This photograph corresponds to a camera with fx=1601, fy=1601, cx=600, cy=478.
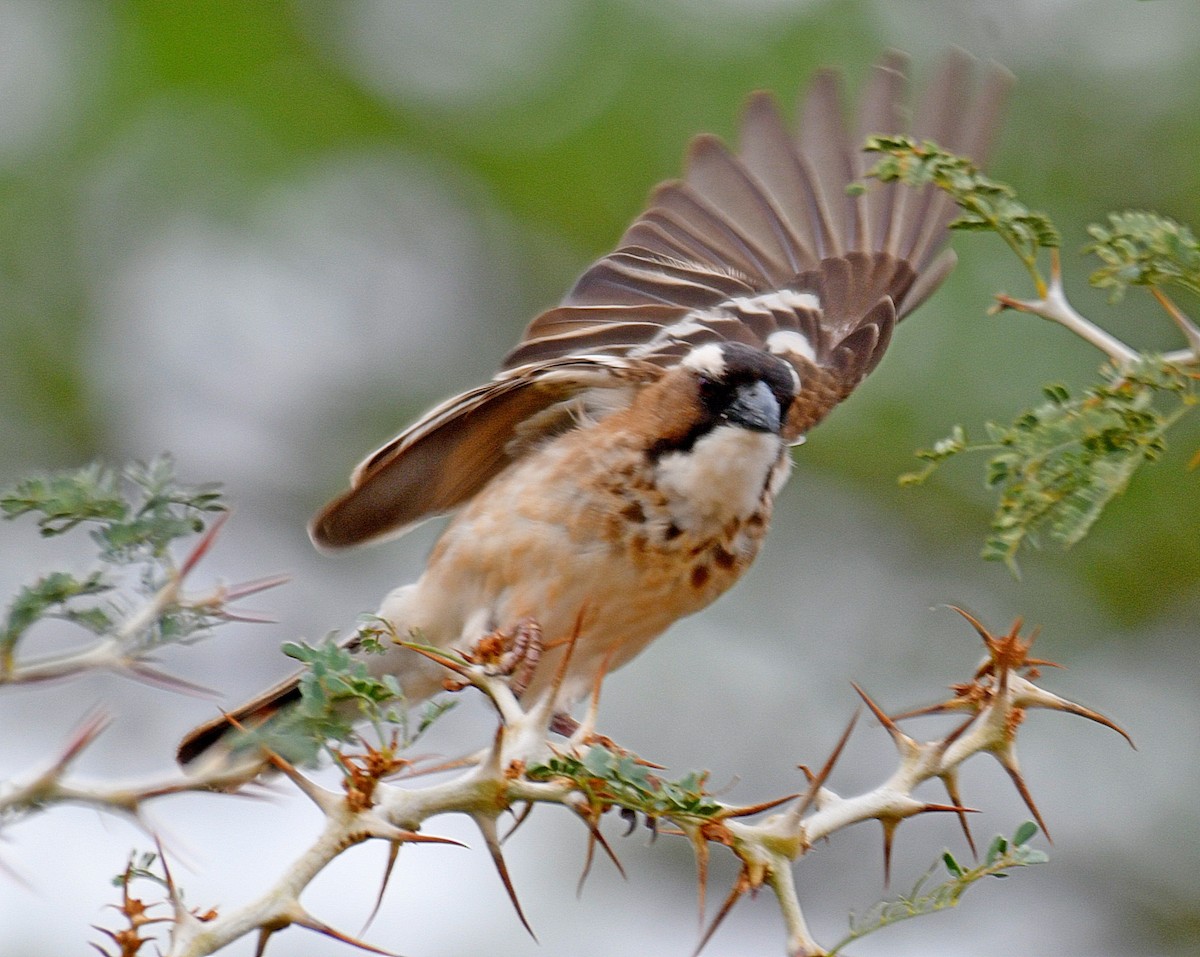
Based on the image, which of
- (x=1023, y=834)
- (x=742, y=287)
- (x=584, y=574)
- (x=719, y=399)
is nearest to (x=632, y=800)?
(x=1023, y=834)

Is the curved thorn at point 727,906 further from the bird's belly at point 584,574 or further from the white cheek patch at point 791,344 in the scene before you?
the white cheek patch at point 791,344

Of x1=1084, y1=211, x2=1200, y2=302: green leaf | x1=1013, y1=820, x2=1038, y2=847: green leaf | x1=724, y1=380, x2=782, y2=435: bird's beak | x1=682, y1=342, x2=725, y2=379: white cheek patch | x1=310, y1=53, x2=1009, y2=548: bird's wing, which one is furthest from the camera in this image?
x1=310, y1=53, x2=1009, y2=548: bird's wing

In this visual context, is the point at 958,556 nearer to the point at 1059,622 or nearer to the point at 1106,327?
the point at 1059,622

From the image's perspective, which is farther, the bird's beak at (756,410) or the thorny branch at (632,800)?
the bird's beak at (756,410)

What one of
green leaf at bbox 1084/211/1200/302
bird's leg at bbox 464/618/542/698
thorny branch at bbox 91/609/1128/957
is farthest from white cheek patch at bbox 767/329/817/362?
thorny branch at bbox 91/609/1128/957

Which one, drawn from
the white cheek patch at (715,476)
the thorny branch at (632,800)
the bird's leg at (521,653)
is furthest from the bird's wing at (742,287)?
the thorny branch at (632,800)

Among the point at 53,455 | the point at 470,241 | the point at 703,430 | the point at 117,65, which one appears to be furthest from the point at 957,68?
the point at 53,455

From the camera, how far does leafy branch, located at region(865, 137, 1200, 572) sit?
2590 millimetres

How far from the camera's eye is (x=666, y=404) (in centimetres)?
468

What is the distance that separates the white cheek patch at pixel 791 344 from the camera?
17.7 ft

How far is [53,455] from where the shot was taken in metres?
7.73

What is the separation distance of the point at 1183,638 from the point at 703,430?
149 inches

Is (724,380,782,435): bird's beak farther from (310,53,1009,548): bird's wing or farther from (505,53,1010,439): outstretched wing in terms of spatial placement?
(505,53,1010,439): outstretched wing

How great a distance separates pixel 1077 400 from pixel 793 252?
11.1 feet
